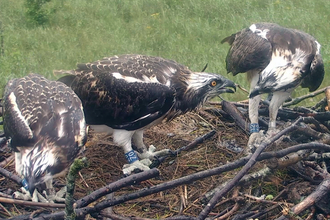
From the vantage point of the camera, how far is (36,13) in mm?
11352

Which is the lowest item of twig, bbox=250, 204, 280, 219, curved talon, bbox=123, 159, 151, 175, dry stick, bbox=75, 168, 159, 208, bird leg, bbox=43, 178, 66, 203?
curved talon, bbox=123, 159, 151, 175

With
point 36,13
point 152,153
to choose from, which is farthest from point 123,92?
point 36,13

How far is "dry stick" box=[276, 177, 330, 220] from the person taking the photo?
367 centimetres

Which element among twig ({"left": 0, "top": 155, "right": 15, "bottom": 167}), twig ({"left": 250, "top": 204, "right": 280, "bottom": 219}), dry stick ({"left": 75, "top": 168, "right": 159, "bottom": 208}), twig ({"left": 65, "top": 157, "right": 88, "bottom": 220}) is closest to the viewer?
twig ({"left": 65, "top": 157, "right": 88, "bottom": 220})

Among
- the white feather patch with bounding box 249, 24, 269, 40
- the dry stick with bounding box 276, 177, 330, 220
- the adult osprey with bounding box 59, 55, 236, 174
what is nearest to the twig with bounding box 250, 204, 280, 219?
the dry stick with bounding box 276, 177, 330, 220

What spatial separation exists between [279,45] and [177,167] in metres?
1.63

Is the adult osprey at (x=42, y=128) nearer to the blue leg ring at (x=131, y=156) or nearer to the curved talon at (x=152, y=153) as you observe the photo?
the blue leg ring at (x=131, y=156)

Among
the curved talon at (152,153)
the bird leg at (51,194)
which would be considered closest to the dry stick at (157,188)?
the bird leg at (51,194)

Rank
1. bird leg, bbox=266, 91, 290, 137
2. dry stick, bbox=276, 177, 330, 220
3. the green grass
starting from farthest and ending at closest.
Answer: the green grass
bird leg, bbox=266, 91, 290, 137
dry stick, bbox=276, 177, 330, 220

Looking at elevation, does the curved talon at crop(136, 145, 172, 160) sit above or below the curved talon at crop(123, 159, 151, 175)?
below

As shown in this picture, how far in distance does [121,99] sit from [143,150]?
826 mm

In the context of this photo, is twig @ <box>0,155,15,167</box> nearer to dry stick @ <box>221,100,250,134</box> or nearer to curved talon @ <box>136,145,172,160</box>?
curved talon @ <box>136,145,172,160</box>

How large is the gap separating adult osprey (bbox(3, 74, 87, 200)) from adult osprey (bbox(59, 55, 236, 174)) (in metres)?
0.30

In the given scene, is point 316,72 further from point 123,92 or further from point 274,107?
point 123,92
